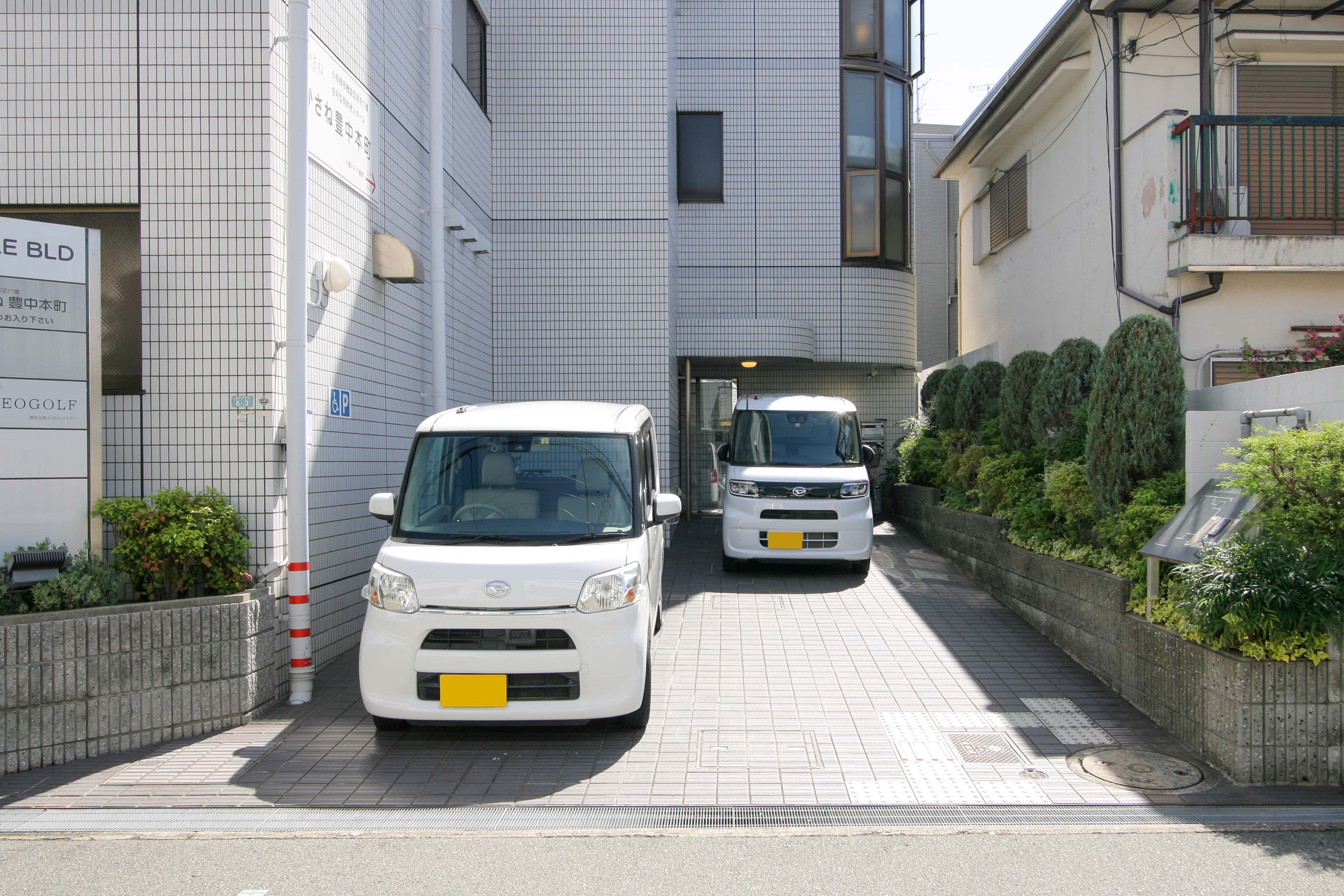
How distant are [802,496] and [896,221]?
737 cm

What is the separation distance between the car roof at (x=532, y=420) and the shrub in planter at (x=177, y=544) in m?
1.41

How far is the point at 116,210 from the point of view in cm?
665

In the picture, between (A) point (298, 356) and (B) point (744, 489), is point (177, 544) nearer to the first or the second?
(A) point (298, 356)

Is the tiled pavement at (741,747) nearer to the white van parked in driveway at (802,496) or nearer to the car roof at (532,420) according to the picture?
the car roof at (532,420)

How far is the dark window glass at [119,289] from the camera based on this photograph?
6.64 m

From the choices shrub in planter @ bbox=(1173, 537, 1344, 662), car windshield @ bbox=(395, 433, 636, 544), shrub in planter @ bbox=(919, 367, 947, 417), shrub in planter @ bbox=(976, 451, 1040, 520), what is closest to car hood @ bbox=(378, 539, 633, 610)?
car windshield @ bbox=(395, 433, 636, 544)

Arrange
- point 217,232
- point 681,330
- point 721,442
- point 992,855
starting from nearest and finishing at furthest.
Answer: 1. point 992,855
2. point 217,232
3. point 681,330
4. point 721,442

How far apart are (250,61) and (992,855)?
6.63m

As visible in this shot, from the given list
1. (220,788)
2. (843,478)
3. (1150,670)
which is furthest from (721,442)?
(220,788)

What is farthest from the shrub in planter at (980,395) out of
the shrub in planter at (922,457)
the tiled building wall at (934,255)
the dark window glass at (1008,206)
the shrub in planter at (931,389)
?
the tiled building wall at (934,255)

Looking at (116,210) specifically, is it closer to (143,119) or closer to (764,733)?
Result: (143,119)

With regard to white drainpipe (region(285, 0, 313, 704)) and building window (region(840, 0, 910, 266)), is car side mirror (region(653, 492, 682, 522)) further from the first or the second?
building window (region(840, 0, 910, 266))

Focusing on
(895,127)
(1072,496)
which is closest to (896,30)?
(895,127)

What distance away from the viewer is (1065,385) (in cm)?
962
